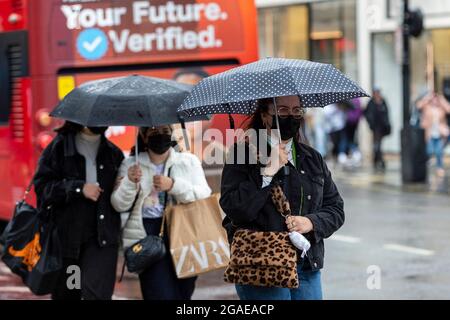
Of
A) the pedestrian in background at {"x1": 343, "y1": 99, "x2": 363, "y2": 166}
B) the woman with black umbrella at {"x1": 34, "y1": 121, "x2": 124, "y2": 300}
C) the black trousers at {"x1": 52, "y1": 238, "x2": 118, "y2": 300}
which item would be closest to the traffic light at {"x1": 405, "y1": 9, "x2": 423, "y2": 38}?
the pedestrian in background at {"x1": 343, "y1": 99, "x2": 363, "y2": 166}

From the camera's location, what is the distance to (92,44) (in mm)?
10000

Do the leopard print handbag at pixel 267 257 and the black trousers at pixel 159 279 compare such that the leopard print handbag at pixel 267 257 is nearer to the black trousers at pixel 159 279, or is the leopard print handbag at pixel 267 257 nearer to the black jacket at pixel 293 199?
the black jacket at pixel 293 199

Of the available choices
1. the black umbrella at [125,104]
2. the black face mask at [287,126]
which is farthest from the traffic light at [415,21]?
the black face mask at [287,126]

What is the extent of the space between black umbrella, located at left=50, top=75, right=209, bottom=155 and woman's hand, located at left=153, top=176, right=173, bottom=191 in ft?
1.24

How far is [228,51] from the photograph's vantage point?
10.2 m

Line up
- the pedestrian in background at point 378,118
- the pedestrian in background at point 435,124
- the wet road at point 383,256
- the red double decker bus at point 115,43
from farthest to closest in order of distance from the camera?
1. the pedestrian in background at point 378,118
2. the pedestrian in background at point 435,124
3. the red double decker bus at point 115,43
4. the wet road at point 383,256

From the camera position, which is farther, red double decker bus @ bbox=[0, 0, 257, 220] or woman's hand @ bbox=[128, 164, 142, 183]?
red double decker bus @ bbox=[0, 0, 257, 220]

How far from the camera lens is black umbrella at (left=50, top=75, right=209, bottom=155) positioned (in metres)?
6.18

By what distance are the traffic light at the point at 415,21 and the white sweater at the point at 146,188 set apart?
12.1 meters

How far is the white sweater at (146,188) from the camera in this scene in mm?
6324

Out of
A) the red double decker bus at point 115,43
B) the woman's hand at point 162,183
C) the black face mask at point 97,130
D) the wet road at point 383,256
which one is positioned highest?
the red double decker bus at point 115,43

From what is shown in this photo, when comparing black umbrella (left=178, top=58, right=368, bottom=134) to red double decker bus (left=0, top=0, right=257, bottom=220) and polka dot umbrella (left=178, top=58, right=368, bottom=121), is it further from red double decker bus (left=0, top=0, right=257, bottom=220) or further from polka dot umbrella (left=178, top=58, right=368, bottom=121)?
red double decker bus (left=0, top=0, right=257, bottom=220)

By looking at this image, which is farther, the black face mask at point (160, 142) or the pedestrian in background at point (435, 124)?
the pedestrian in background at point (435, 124)
